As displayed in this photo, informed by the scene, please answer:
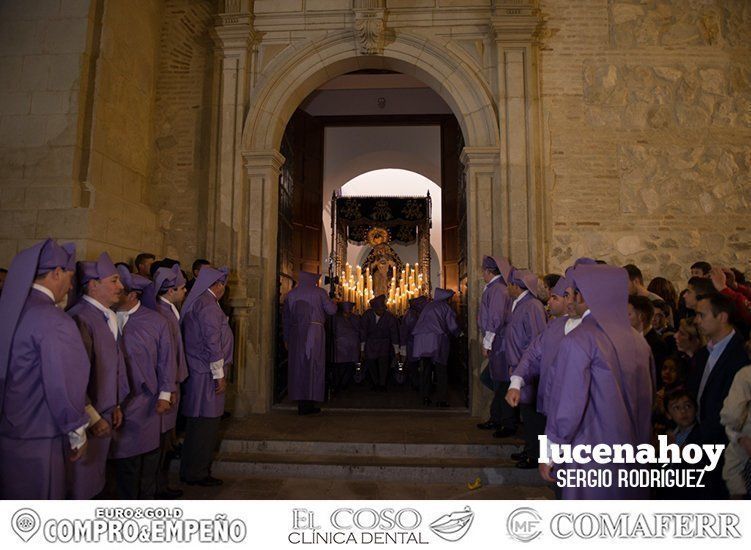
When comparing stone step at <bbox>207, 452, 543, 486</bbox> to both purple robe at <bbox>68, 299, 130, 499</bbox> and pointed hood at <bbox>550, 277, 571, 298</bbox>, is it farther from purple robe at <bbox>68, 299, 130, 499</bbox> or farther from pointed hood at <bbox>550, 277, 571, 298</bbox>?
pointed hood at <bbox>550, 277, 571, 298</bbox>

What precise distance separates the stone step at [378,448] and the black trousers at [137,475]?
3.93 feet

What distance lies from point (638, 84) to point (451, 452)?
200 inches

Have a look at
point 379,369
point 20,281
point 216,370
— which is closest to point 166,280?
point 216,370

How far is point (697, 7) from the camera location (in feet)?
20.1

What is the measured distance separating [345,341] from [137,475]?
14.5 ft

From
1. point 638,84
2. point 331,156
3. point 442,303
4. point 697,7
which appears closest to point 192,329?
point 442,303

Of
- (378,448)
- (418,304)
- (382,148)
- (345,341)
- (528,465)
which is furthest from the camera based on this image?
(382,148)

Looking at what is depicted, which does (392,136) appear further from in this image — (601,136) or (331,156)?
(601,136)

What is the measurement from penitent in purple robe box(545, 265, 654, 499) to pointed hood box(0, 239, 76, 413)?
2727mm

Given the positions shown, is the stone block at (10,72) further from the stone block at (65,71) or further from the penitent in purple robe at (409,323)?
the penitent in purple robe at (409,323)

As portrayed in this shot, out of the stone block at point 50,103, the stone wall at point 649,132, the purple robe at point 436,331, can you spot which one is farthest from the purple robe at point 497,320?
the stone block at point 50,103

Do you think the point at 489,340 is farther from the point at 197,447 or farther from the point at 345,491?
the point at 197,447

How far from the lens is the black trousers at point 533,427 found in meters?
4.04

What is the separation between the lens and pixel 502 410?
15.9 feet
